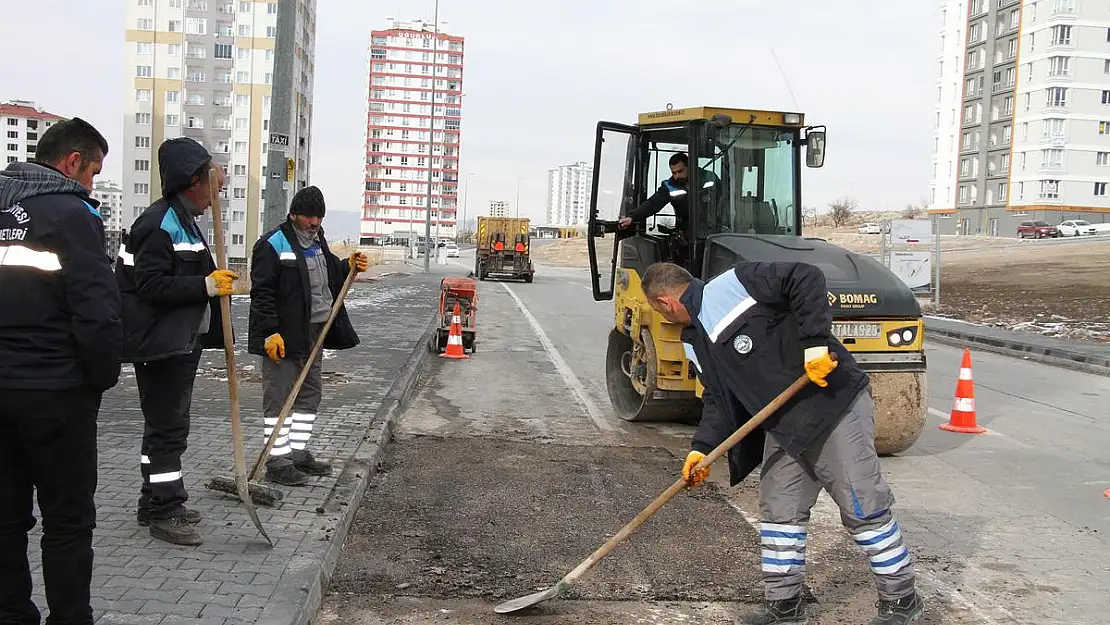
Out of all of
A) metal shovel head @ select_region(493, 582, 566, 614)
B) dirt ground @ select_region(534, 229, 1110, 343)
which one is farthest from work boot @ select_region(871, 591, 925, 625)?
dirt ground @ select_region(534, 229, 1110, 343)

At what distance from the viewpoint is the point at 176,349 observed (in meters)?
4.63

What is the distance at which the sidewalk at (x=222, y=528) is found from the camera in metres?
3.88

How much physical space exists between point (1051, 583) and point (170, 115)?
274ft

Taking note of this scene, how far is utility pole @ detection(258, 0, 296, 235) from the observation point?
32.8ft

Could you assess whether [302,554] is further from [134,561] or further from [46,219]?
[46,219]

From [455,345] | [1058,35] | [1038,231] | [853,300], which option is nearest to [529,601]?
[853,300]

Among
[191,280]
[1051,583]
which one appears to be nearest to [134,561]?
[191,280]

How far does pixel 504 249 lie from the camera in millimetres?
41031

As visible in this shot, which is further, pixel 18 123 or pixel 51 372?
pixel 18 123

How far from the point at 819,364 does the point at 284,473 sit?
11.5 feet

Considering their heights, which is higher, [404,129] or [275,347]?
[404,129]

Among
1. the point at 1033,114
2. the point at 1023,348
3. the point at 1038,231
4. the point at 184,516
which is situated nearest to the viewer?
the point at 184,516

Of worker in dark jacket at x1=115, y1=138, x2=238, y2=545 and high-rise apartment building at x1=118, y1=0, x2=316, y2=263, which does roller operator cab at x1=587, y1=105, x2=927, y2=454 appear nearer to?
worker in dark jacket at x1=115, y1=138, x2=238, y2=545

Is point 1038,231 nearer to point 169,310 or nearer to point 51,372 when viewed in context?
point 169,310
